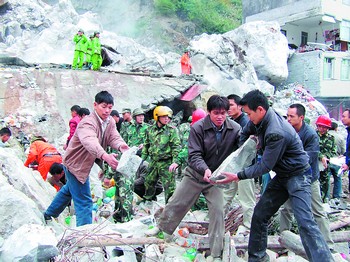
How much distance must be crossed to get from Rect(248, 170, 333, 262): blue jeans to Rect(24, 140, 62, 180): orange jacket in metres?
3.32

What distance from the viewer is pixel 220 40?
1769 cm

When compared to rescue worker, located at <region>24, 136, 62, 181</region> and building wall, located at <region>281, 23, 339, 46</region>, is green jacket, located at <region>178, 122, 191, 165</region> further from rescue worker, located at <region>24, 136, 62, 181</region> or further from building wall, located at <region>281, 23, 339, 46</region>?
building wall, located at <region>281, 23, 339, 46</region>

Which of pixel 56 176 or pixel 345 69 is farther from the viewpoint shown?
pixel 345 69

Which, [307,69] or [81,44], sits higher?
[307,69]

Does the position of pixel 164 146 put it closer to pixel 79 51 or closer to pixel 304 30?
pixel 79 51

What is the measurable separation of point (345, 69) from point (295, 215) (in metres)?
20.7

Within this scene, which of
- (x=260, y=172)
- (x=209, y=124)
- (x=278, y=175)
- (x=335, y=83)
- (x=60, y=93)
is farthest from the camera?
(x=335, y=83)

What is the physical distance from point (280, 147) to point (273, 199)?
0.63 meters

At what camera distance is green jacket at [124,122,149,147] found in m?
6.40

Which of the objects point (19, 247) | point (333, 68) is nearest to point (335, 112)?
point (333, 68)

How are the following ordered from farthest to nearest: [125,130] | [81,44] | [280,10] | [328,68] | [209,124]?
[280,10] < [328,68] < [81,44] < [125,130] < [209,124]

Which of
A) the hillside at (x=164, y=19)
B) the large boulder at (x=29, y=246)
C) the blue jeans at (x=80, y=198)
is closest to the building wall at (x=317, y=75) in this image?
the hillside at (x=164, y=19)

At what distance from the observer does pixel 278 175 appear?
3426mm

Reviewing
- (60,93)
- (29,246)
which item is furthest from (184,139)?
(60,93)
